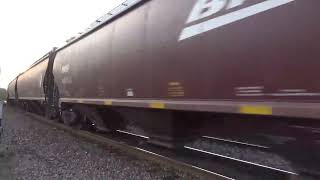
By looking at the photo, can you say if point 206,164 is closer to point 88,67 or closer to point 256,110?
point 256,110

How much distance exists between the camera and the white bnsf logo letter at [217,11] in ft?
15.5

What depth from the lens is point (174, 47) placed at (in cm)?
671

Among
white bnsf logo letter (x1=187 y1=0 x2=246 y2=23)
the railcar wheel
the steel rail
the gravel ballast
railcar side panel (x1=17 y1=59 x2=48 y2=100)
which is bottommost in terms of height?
the gravel ballast

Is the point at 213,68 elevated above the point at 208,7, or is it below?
below

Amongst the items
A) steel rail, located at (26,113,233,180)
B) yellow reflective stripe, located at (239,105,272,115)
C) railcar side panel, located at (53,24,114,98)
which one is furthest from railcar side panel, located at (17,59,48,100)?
yellow reflective stripe, located at (239,105,272,115)

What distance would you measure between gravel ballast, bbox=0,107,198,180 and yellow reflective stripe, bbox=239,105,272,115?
7.78 feet

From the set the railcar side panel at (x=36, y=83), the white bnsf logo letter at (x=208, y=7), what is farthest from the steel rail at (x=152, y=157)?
the railcar side panel at (x=36, y=83)

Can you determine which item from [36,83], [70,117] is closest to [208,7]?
[70,117]

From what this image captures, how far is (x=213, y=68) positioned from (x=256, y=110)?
3.55ft

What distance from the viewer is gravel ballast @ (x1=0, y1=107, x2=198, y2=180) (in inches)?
302

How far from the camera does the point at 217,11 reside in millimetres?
5480

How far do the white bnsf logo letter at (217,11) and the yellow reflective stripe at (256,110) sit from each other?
975mm

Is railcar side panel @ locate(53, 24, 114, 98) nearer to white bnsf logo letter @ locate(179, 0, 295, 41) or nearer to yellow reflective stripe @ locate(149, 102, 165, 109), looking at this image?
yellow reflective stripe @ locate(149, 102, 165, 109)

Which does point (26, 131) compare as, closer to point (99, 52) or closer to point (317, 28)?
point (99, 52)
